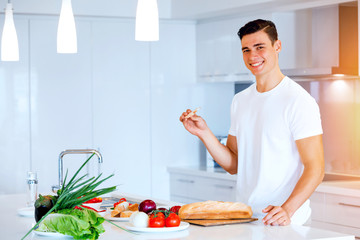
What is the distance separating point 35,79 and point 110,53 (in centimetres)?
69

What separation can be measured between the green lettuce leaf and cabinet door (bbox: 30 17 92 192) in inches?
114

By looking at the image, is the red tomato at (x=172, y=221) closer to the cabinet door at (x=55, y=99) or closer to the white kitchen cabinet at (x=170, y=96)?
the cabinet door at (x=55, y=99)

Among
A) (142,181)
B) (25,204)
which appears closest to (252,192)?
(25,204)

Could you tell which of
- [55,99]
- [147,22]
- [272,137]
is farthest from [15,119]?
[272,137]

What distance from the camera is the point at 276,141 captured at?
2.78 metres

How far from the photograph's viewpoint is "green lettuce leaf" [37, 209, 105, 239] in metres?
2.18

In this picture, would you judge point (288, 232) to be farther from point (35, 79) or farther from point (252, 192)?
point (35, 79)

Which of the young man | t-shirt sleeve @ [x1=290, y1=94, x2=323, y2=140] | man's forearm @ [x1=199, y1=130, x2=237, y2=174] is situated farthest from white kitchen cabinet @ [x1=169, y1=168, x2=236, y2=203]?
t-shirt sleeve @ [x1=290, y1=94, x2=323, y2=140]

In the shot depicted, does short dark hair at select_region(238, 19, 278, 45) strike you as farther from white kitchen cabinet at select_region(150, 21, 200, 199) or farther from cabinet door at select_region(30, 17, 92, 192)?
white kitchen cabinet at select_region(150, 21, 200, 199)

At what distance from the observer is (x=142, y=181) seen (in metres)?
5.54

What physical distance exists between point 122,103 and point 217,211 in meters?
3.02

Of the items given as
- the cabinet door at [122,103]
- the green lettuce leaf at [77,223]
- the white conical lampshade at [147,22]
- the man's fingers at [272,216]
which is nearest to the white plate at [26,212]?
the green lettuce leaf at [77,223]

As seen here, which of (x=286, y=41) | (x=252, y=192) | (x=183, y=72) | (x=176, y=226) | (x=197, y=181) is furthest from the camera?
(x=183, y=72)

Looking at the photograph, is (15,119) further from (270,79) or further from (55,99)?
(270,79)
